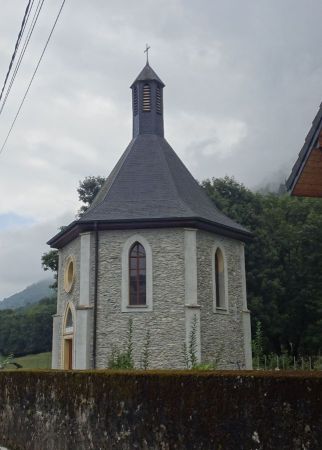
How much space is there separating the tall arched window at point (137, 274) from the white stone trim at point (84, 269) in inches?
53.4

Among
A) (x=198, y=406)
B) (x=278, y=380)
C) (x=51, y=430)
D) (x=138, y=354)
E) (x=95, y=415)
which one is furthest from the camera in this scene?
(x=138, y=354)

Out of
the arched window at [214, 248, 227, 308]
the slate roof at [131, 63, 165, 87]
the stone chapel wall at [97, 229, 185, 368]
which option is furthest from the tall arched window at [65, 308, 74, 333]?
the slate roof at [131, 63, 165, 87]

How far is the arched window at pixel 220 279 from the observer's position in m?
18.9

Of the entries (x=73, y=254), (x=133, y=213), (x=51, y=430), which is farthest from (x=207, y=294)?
(x=51, y=430)

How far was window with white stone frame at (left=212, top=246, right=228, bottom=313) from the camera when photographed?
61.6 ft

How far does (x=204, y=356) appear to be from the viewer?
17328 millimetres

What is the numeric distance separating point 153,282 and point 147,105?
8.64 metres

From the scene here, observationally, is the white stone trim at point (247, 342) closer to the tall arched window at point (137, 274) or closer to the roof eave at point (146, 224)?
the roof eave at point (146, 224)

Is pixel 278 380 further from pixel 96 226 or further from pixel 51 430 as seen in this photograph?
pixel 96 226

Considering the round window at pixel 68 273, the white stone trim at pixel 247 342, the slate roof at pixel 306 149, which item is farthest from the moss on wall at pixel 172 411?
the white stone trim at pixel 247 342

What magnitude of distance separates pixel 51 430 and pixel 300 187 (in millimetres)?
5901

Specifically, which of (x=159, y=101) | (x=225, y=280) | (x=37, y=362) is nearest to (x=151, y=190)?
(x=225, y=280)

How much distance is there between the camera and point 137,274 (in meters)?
17.9

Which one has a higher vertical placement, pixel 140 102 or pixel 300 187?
pixel 140 102
